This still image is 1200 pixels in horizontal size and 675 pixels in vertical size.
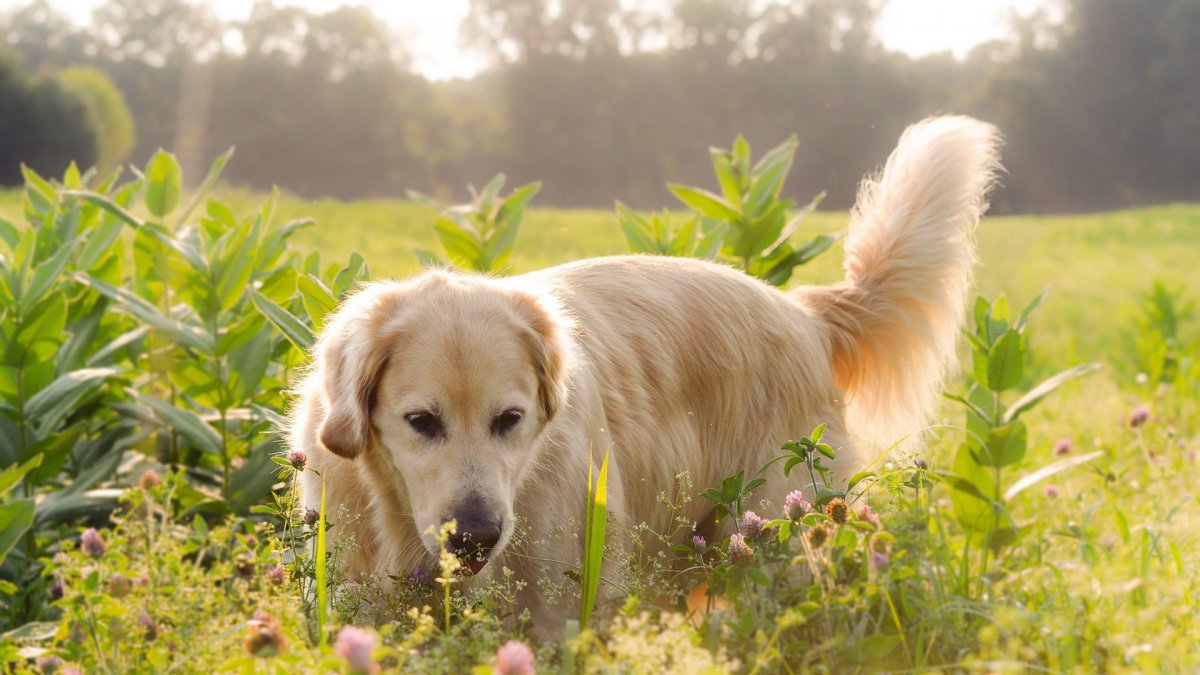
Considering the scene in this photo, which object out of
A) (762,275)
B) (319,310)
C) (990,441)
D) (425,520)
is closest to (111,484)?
(319,310)

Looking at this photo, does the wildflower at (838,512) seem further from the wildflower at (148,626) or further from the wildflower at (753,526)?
the wildflower at (148,626)

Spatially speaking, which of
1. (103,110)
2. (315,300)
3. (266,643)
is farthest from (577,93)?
(266,643)

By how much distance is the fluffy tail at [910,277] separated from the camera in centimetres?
381

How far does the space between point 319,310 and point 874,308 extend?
1994 millimetres

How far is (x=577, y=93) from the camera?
1454 inches

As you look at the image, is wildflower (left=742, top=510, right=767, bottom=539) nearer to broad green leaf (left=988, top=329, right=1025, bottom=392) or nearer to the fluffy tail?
broad green leaf (left=988, top=329, right=1025, bottom=392)

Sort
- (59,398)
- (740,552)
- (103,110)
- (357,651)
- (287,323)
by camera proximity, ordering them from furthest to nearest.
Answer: (103,110), (59,398), (287,323), (740,552), (357,651)

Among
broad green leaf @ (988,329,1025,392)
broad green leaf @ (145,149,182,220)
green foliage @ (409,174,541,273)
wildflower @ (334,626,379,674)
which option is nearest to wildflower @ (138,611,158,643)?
wildflower @ (334,626,379,674)

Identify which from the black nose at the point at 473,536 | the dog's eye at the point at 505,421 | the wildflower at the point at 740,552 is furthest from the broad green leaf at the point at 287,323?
the wildflower at the point at 740,552

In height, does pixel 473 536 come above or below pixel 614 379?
below

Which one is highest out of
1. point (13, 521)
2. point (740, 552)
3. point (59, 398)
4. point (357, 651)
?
point (357, 651)

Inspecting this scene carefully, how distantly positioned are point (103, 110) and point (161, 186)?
2795 centimetres

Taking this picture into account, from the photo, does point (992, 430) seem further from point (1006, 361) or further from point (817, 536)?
point (817, 536)

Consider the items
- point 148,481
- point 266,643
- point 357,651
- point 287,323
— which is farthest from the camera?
point 287,323
